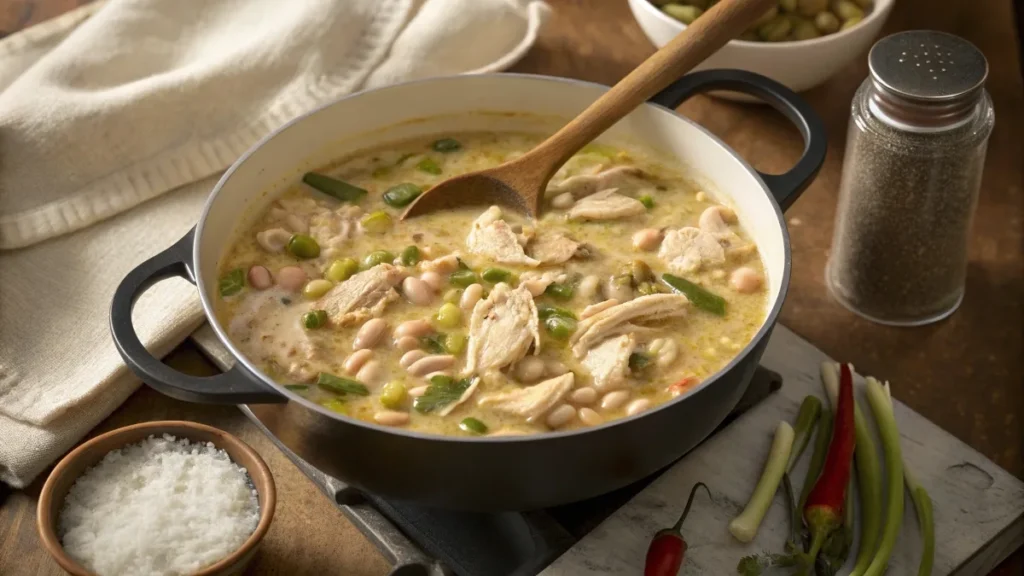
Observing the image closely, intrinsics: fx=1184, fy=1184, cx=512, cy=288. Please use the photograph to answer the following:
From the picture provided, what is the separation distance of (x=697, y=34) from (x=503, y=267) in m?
0.57

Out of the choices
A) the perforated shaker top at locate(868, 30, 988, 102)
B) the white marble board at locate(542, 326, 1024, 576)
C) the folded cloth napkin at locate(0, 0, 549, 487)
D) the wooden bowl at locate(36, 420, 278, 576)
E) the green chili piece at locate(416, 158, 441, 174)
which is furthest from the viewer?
the green chili piece at locate(416, 158, 441, 174)

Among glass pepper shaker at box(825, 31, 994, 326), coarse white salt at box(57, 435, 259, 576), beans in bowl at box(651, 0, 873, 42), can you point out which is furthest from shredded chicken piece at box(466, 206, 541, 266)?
beans in bowl at box(651, 0, 873, 42)

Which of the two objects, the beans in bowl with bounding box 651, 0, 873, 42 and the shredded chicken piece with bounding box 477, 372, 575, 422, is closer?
the shredded chicken piece with bounding box 477, 372, 575, 422

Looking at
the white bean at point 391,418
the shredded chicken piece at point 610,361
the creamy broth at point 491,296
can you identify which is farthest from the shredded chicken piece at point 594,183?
the white bean at point 391,418

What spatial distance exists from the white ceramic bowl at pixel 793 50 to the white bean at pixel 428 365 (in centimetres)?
116

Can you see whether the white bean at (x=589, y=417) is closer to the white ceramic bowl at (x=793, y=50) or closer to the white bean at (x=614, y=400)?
the white bean at (x=614, y=400)

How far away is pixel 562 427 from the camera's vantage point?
1875mm

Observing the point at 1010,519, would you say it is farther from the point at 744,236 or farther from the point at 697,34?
the point at 697,34

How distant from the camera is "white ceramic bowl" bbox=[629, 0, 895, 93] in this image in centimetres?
271

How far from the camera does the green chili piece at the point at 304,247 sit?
2203 millimetres

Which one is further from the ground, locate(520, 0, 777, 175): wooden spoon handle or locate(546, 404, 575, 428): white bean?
locate(520, 0, 777, 175): wooden spoon handle

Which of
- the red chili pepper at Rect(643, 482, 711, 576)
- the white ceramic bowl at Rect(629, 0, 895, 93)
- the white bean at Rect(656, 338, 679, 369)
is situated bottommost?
the red chili pepper at Rect(643, 482, 711, 576)

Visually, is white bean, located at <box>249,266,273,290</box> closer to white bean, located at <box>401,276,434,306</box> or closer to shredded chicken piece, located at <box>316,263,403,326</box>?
shredded chicken piece, located at <box>316,263,403,326</box>

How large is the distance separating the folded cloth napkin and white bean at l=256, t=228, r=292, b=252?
0.75 feet
